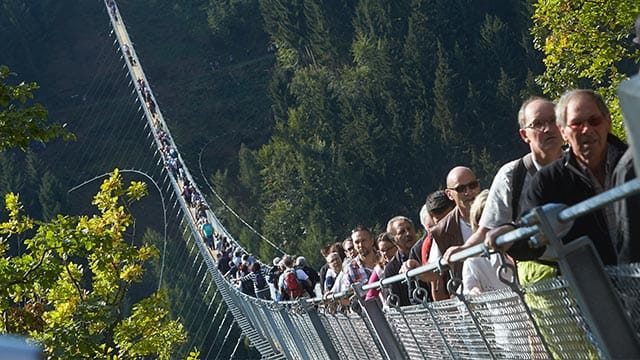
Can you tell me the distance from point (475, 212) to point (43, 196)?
81453 mm

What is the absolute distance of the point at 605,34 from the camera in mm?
21359

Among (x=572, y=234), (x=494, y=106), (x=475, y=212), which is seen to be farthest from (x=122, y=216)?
(x=494, y=106)

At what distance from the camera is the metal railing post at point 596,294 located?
2.92 metres

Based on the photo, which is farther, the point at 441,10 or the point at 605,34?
the point at 441,10

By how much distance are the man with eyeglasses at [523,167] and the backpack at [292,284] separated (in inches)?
286

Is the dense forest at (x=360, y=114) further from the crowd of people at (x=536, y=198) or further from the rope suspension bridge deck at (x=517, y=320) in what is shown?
the crowd of people at (x=536, y=198)

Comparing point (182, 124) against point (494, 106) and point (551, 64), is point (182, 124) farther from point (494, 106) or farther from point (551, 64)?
point (551, 64)

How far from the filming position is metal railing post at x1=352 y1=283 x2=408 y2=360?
18.8ft

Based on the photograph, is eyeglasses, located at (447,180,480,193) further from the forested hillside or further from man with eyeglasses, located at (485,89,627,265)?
the forested hillside

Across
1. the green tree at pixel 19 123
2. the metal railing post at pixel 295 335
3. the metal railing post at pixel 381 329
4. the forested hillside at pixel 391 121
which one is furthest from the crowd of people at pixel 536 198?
the forested hillside at pixel 391 121

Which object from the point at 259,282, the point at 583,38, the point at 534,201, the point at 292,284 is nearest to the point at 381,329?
the point at 534,201

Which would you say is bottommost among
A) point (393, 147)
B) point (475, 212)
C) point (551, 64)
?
point (393, 147)

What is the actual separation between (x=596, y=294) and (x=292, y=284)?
9021 mm

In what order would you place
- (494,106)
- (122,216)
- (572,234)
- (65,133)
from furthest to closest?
(494,106), (122,216), (65,133), (572,234)
